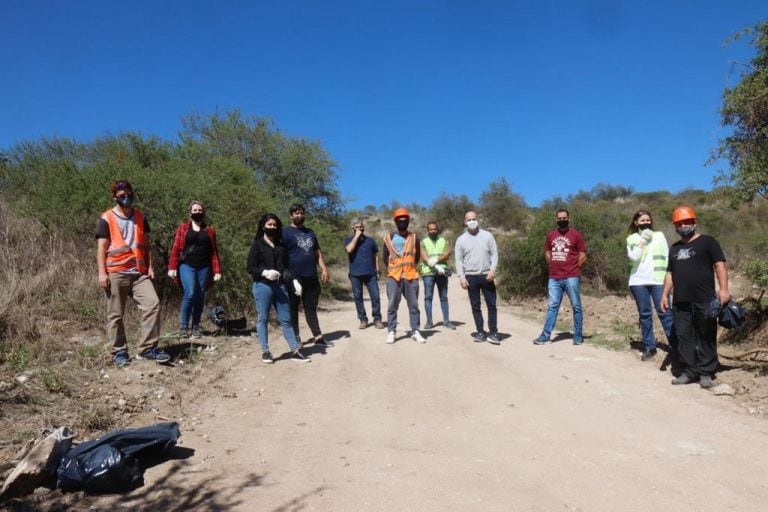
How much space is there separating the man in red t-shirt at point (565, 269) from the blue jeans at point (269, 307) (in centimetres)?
356

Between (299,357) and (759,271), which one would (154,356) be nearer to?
(299,357)

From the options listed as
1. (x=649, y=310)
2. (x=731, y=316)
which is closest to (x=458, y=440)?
(x=731, y=316)

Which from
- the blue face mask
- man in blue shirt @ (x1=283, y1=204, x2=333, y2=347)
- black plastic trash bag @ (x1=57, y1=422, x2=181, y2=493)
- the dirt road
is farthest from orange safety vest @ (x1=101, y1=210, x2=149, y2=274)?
black plastic trash bag @ (x1=57, y1=422, x2=181, y2=493)

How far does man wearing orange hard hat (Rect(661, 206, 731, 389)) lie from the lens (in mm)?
5270

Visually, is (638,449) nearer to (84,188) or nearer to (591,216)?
(84,188)

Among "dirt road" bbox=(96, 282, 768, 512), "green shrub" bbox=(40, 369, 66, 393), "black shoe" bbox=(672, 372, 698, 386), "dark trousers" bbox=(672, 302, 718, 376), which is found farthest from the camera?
"black shoe" bbox=(672, 372, 698, 386)

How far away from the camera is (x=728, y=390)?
501 centimetres

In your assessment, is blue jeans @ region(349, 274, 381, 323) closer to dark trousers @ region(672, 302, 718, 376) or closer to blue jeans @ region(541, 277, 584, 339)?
blue jeans @ region(541, 277, 584, 339)

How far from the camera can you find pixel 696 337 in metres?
5.41

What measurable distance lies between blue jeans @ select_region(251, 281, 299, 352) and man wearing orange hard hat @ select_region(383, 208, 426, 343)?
153cm

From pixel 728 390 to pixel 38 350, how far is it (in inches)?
283

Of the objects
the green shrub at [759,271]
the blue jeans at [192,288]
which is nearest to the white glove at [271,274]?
the blue jeans at [192,288]

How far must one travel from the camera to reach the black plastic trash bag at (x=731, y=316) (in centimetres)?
518

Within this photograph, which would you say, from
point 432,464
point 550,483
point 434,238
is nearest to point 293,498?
point 432,464
